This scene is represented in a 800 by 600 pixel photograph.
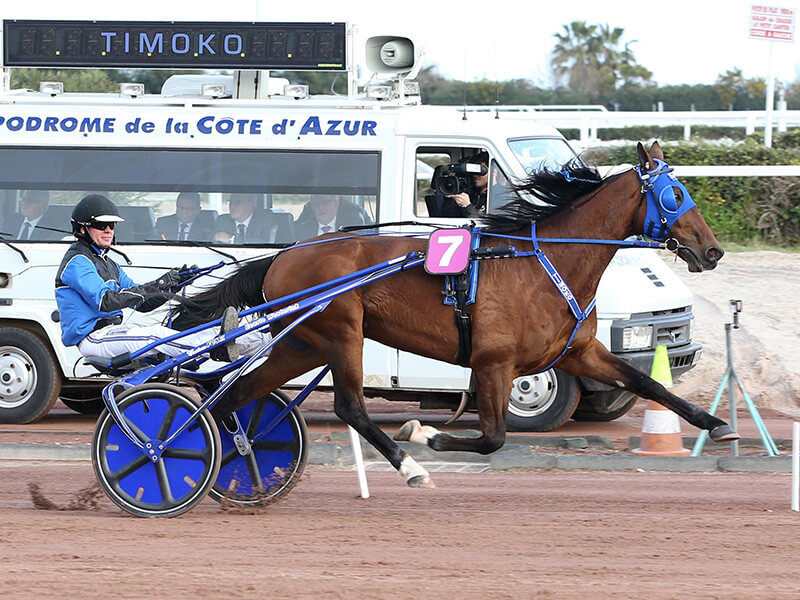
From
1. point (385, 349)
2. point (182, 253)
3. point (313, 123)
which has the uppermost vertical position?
point (313, 123)

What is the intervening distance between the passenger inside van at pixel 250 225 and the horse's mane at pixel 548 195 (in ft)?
9.65

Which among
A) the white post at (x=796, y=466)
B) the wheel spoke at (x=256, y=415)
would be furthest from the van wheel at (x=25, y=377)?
the white post at (x=796, y=466)

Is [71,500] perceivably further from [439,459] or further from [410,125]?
[410,125]

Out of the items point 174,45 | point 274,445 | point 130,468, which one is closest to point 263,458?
point 274,445

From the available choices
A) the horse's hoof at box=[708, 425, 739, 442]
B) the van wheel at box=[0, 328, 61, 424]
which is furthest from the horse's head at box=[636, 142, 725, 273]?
the van wheel at box=[0, 328, 61, 424]

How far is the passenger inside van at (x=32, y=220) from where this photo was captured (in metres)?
9.73

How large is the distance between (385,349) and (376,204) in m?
1.12

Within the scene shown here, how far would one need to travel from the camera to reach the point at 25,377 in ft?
32.7

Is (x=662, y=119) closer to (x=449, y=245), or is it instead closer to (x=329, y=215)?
(x=329, y=215)

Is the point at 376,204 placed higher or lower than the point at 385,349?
higher

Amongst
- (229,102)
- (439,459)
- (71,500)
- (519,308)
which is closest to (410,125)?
(229,102)

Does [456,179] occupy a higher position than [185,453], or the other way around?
[456,179]

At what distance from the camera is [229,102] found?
998cm

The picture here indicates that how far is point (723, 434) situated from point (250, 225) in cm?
438
